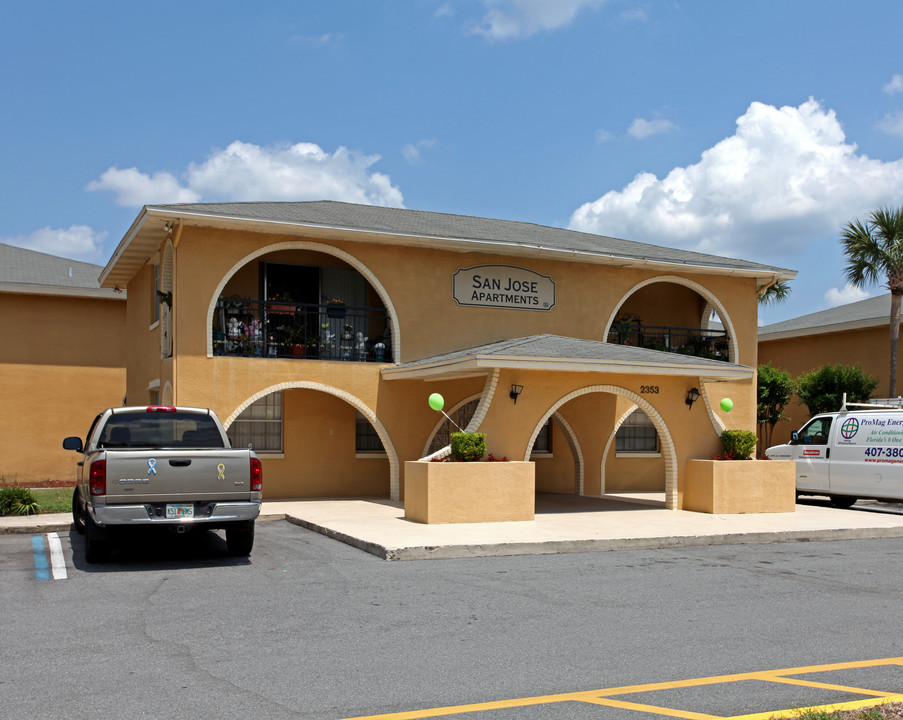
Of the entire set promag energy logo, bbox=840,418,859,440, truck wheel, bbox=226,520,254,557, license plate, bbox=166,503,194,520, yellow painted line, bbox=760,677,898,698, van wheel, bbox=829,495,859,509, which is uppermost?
promag energy logo, bbox=840,418,859,440

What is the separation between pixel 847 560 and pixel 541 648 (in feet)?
21.9

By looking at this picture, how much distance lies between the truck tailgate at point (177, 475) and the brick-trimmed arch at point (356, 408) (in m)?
6.34

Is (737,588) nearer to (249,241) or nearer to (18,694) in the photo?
(18,694)

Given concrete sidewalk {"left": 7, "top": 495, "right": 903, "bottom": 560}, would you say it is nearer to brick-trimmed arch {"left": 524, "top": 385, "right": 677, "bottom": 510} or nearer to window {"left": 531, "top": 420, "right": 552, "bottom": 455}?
brick-trimmed arch {"left": 524, "top": 385, "right": 677, "bottom": 510}

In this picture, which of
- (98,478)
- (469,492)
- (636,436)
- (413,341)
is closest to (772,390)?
(636,436)

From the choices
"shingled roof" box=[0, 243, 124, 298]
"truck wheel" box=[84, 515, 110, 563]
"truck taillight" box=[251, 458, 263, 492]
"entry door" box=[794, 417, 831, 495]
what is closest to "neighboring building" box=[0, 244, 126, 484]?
"shingled roof" box=[0, 243, 124, 298]

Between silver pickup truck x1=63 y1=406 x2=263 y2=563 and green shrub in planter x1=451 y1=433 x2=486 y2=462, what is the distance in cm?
423

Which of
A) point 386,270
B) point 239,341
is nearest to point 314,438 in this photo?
point 239,341

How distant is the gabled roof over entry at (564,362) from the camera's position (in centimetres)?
1477

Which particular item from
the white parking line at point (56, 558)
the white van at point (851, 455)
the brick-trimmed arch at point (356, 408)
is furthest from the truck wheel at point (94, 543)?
the white van at point (851, 455)

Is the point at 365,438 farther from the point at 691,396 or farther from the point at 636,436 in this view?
the point at 691,396

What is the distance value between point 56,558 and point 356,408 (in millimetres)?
8024

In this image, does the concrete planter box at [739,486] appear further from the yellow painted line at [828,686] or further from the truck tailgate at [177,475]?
the yellow painted line at [828,686]

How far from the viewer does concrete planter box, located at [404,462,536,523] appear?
543 inches
